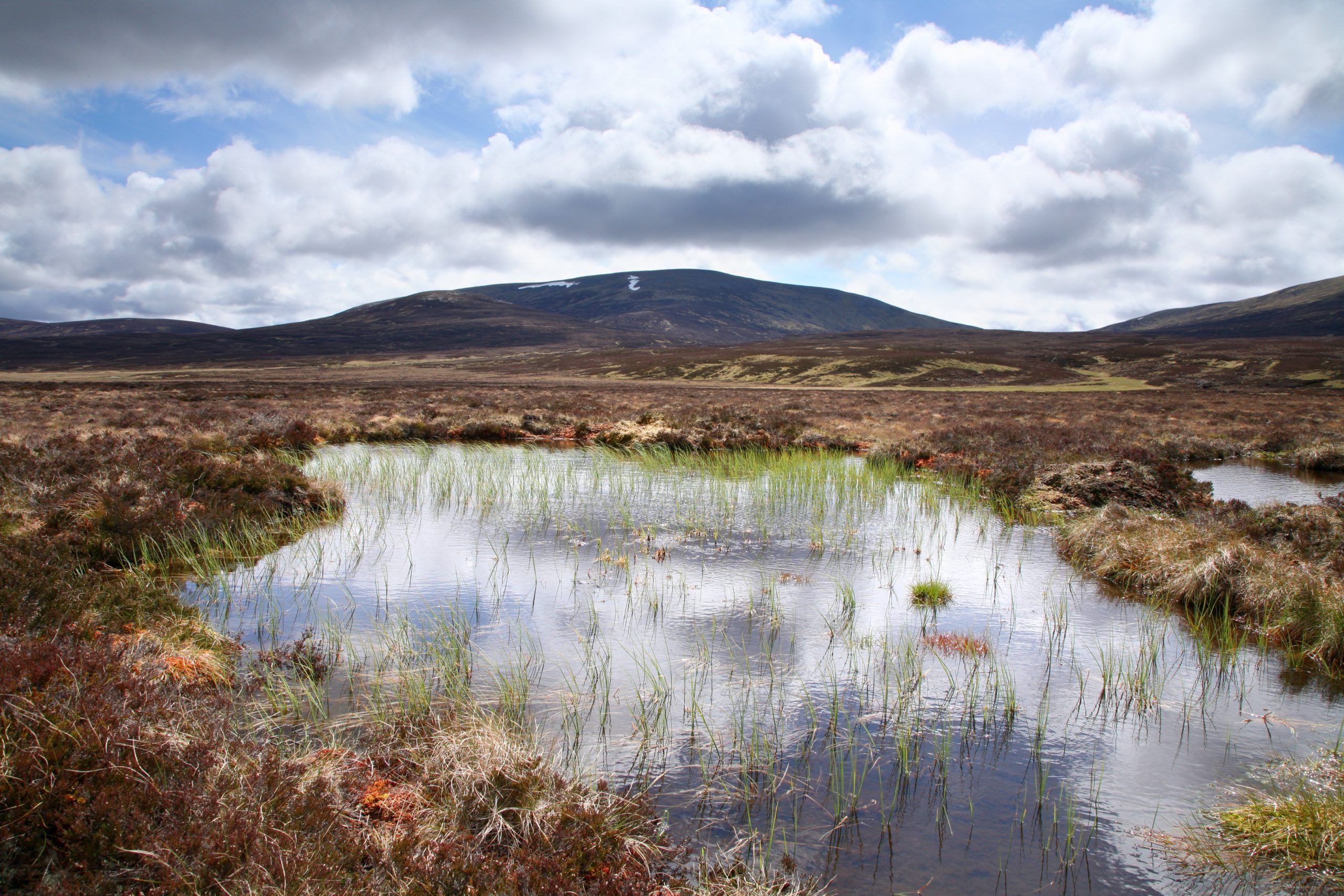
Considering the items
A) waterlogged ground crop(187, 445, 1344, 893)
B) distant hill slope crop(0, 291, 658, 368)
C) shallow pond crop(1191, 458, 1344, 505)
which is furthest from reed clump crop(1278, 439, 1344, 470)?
distant hill slope crop(0, 291, 658, 368)

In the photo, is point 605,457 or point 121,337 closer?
point 605,457

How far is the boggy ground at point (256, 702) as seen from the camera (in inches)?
142

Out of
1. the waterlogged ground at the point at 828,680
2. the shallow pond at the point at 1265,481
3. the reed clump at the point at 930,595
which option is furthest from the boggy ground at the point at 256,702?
the reed clump at the point at 930,595

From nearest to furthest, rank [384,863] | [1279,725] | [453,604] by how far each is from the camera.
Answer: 1. [384,863]
2. [1279,725]
3. [453,604]

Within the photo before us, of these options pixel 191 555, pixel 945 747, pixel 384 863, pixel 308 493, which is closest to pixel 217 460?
pixel 308 493

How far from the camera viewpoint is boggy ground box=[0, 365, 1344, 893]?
11.8 feet

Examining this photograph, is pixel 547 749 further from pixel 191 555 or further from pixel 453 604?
pixel 191 555

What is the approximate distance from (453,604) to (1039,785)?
21.2ft

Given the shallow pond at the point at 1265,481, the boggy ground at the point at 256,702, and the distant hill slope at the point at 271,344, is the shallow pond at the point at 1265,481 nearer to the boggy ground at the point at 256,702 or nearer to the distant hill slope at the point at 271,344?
the boggy ground at the point at 256,702

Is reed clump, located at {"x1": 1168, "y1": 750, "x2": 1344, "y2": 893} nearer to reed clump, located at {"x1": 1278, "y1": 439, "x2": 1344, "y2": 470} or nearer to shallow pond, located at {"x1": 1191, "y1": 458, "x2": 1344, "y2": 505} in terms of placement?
shallow pond, located at {"x1": 1191, "y1": 458, "x2": 1344, "y2": 505}

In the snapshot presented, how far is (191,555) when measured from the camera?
A: 31.6 feet

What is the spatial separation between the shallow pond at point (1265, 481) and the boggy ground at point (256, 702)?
1910mm

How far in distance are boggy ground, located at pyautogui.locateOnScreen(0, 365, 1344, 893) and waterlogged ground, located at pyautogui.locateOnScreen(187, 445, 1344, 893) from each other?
576 mm

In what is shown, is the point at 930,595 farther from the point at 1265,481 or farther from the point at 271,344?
the point at 271,344
